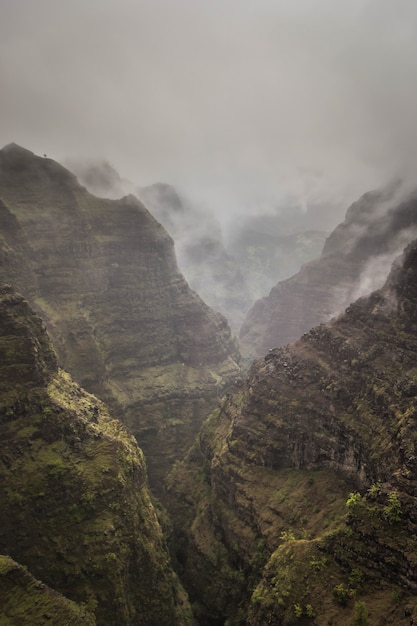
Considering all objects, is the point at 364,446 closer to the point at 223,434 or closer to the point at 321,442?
the point at 321,442

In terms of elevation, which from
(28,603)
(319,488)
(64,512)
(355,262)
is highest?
(355,262)

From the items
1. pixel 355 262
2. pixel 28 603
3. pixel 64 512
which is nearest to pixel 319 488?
pixel 64 512

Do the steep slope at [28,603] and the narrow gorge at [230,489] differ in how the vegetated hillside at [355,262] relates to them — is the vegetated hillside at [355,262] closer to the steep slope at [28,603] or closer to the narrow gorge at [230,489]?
the narrow gorge at [230,489]

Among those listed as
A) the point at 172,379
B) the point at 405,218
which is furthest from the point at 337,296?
the point at 172,379

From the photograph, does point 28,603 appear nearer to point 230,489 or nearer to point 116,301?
point 230,489

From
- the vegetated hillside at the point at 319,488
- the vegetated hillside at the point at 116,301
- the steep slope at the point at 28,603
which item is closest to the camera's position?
the vegetated hillside at the point at 319,488

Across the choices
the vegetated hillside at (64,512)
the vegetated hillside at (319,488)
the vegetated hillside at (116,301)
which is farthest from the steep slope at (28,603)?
the vegetated hillside at (116,301)

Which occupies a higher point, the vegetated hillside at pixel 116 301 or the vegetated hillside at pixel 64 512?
the vegetated hillside at pixel 116 301
